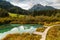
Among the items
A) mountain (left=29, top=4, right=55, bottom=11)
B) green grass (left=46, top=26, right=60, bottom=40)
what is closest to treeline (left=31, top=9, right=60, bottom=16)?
mountain (left=29, top=4, right=55, bottom=11)

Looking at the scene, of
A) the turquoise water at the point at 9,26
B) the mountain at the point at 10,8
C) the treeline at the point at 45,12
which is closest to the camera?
the turquoise water at the point at 9,26

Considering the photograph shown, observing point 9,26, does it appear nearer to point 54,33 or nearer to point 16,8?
point 16,8

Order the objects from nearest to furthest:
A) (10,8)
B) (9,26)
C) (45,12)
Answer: (9,26) → (10,8) → (45,12)

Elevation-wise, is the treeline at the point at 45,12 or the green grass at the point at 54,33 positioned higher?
the treeline at the point at 45,12

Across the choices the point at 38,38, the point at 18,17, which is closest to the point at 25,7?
→ the point at 18,17

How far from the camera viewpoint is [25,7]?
587cm

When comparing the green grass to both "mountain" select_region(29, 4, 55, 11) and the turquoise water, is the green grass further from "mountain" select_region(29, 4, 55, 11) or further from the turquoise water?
"mountain" select_region(29, 4, 55, 11)

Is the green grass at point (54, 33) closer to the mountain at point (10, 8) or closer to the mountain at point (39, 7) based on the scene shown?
the mountain at point (39, 7)

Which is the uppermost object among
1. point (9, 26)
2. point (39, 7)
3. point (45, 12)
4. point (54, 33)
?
point (39, 7)

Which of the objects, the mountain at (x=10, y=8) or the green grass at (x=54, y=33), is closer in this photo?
the green grass at (x=54, y=33)

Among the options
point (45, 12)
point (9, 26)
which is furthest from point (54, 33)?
point (9, 26)

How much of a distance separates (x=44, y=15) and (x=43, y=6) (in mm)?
309

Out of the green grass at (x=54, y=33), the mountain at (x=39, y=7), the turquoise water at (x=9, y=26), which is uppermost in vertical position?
the mountain at (x=39, y=7)

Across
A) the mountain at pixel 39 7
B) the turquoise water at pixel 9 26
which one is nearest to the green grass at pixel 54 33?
the turquoise water at pixel 9 26
